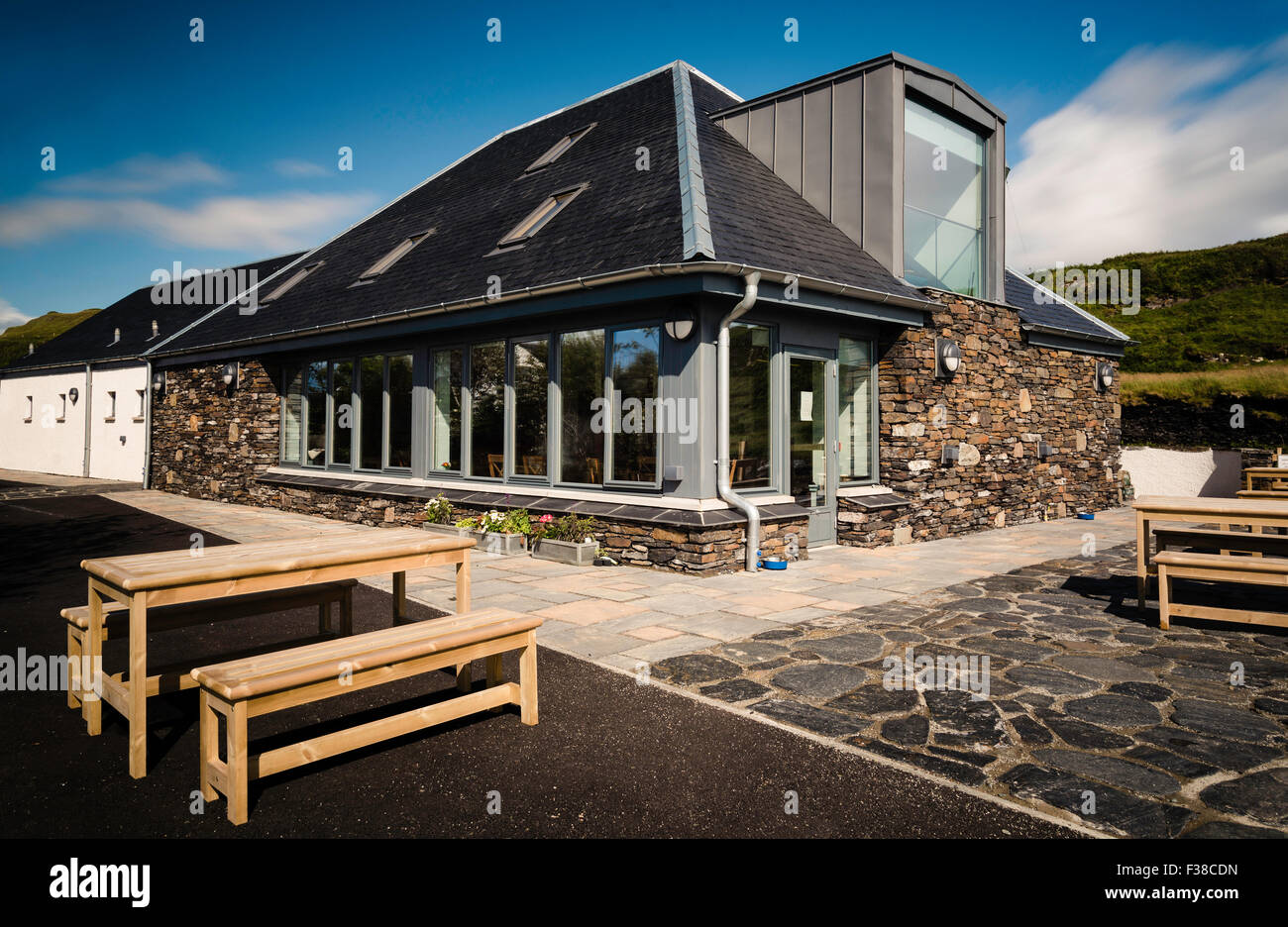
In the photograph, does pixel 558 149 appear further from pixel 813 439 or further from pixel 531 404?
pixel 813 439

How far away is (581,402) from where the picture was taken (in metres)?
9.22

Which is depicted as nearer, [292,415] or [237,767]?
[237,767]

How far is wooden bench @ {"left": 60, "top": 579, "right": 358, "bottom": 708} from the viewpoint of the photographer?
11.6ft

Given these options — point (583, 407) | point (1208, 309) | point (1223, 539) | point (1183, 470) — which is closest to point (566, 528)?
point (583, 407)

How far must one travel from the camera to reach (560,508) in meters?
9.04

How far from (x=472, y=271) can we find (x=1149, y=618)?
9.11m

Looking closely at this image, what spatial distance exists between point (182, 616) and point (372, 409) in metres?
9.02

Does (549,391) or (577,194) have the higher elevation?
(577,194)

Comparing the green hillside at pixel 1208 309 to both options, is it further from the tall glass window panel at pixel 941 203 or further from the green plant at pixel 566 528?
the green plant at pixel 566 528

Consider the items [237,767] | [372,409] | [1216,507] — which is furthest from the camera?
[372,409]
